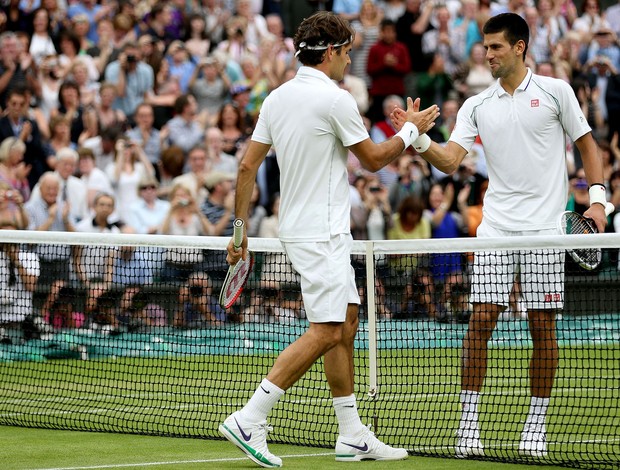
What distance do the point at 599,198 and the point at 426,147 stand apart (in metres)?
1.07

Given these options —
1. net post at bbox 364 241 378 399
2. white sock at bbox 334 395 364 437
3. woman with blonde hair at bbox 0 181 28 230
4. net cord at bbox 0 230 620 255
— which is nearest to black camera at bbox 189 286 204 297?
woman with blonde hair at bbox 0 181 28 230

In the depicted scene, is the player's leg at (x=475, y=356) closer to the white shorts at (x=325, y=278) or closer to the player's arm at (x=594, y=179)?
the player's arm at (x=594, y=179)

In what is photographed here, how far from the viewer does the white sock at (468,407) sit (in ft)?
25.7

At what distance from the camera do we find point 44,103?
17.3m

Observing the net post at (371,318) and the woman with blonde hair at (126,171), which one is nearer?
the net post at (371,318)

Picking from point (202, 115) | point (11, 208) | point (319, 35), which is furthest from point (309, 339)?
point (202, 115)

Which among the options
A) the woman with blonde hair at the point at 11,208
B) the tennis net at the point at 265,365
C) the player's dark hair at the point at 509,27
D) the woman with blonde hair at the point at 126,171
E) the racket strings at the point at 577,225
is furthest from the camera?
the woman with blonde hair at the point at 126,171

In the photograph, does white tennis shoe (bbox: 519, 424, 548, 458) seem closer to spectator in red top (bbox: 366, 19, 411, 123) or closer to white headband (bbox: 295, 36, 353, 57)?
white headband (bbox: 295, 36, 353, 57)

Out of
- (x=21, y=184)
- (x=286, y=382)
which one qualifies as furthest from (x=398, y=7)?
(x=286, y=382)

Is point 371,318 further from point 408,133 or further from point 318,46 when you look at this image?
point 318,46

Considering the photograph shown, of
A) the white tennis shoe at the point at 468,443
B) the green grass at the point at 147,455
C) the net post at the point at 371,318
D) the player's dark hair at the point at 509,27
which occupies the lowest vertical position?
the green grass at the point at 147,455

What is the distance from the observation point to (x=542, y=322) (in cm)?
788

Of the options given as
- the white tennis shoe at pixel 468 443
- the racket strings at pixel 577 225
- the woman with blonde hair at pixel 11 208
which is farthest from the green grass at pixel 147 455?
the woman with blonde hair at pixel 11 208

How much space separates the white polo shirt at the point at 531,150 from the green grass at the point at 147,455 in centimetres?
156
